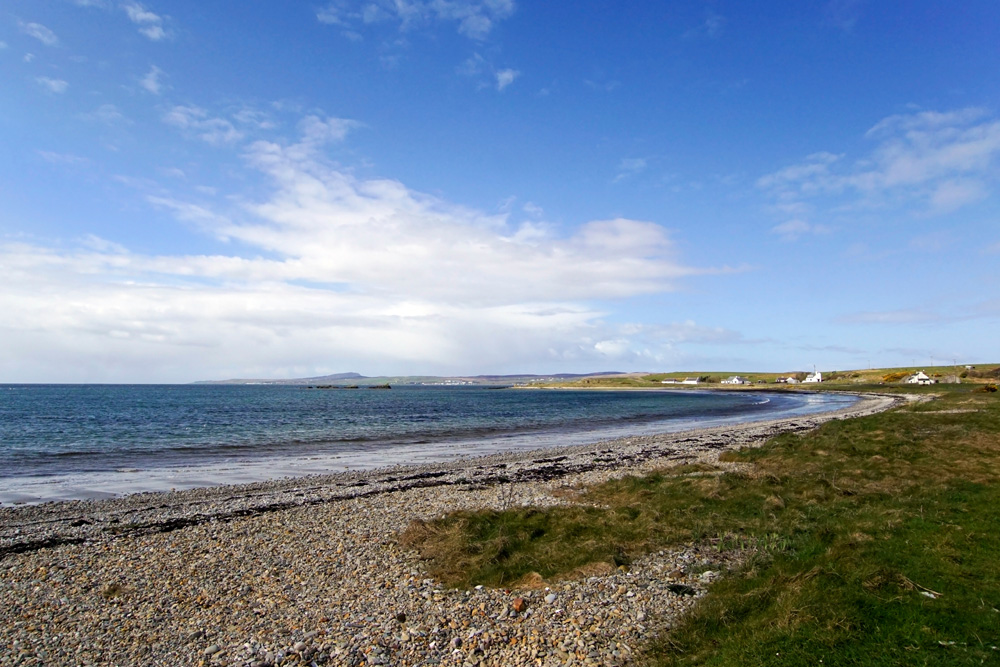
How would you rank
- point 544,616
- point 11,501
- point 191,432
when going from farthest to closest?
point 191,432, point 11,501, point 544,616

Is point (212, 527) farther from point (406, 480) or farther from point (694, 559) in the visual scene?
point (694, 559)

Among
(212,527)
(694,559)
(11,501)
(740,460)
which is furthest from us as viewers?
(740,460)

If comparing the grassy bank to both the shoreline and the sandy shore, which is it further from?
the shoreline

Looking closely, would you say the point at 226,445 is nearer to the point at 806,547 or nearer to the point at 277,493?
the point at 277,493

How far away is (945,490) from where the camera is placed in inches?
649

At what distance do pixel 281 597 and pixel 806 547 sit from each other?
11.3m

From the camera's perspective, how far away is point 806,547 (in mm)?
12352

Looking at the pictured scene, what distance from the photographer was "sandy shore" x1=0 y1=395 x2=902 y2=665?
8.71 m

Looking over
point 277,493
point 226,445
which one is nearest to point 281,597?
point 277,493

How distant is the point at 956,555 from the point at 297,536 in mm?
15253

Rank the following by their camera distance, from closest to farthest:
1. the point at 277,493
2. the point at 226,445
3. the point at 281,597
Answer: the point at 281,597, the point at 277,493, the point at 226,445

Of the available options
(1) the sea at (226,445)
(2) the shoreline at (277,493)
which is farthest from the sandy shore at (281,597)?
(1) the sea at (226,445)

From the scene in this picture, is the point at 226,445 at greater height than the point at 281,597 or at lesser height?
lesser

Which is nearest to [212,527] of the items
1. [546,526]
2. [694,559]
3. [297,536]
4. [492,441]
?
[297,536]
